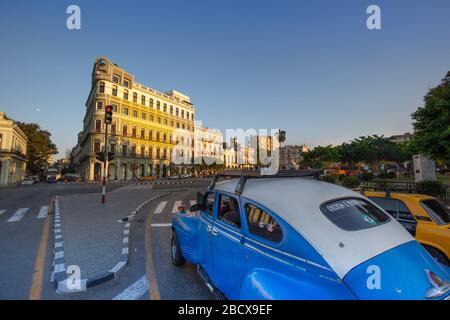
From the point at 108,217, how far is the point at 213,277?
7.79 m

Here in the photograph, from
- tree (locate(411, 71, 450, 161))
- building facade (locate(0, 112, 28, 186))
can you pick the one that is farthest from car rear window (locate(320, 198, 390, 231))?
building facade (locate(0, 112, 28, 186))

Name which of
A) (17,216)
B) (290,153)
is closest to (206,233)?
(17,216)

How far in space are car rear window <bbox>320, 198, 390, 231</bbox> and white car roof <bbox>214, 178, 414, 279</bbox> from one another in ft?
0.21

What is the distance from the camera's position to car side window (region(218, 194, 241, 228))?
3.01 meters

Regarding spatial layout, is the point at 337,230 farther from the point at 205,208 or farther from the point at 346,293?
the point at 205,208

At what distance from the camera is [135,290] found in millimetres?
3750

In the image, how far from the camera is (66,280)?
3.96m

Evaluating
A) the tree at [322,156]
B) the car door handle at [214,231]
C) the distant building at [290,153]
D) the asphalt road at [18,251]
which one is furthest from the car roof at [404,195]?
the distant building at [290,153]

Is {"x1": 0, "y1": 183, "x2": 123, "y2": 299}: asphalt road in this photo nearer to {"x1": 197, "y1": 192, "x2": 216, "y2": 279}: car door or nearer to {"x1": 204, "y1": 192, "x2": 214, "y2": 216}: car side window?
{"x1": 197, "y1": 192, "x2": 216, "y2": 279}: car door

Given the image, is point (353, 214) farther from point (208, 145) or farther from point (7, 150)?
point (208, 145)

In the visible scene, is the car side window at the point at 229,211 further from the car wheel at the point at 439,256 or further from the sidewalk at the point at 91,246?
the car wheel at the point at 439,256

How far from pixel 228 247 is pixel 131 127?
176 feet

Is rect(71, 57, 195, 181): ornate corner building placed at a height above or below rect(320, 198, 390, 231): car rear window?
above
